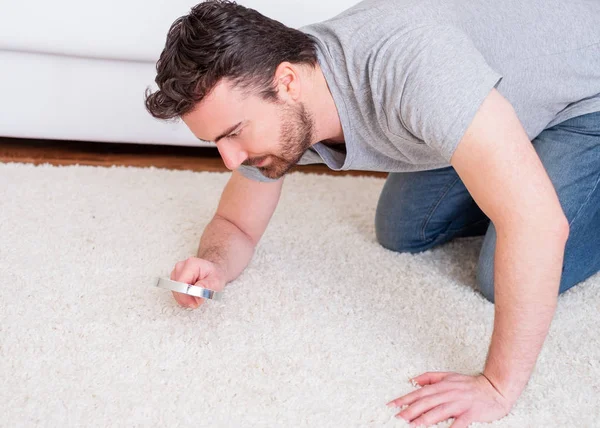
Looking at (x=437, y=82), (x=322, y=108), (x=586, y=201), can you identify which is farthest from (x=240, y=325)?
(x=586, y=201)

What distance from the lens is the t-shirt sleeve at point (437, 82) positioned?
2.80ft

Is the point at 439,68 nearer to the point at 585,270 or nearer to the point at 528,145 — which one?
the point at 528,145

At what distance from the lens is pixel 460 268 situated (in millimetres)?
1373

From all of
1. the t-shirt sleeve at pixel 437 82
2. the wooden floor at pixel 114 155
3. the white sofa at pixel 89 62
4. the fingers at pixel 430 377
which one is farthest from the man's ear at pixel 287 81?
the wooden floor at pixel 114 155

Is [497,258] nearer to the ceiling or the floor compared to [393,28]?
nearer to the floor

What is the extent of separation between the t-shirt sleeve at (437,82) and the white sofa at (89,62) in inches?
32.1

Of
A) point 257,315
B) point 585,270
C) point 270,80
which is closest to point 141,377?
point 257,315

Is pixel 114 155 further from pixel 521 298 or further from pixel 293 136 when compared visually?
pixel 521 298

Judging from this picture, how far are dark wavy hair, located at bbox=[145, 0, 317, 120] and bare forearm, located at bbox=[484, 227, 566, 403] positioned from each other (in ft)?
1.29

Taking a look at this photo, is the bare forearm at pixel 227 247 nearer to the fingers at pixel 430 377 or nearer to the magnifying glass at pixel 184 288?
the magnifying glass at pixel 184 288

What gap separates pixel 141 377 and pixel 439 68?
0.56 m

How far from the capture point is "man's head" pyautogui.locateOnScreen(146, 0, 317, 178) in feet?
3.20

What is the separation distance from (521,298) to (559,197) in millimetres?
370

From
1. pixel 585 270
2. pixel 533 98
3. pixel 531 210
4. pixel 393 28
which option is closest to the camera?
pixel 531 210
